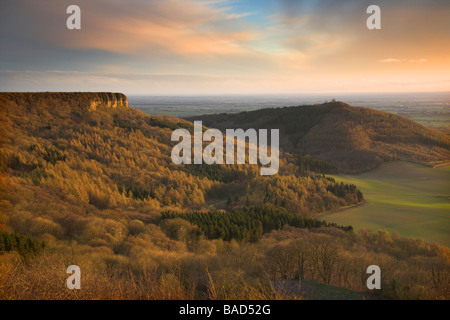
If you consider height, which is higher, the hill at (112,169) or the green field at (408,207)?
the hill at (112,169)

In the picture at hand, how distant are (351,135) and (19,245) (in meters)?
75.3

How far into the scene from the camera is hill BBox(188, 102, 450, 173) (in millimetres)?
61156

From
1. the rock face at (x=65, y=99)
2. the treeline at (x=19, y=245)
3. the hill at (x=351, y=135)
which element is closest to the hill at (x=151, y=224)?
the treeline at (x=19, y=245)

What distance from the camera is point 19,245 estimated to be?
1068 cm

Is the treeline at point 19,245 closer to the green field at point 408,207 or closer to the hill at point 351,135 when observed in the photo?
the green field at point 408,207

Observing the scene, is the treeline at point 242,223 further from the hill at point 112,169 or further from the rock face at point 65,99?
the rock face at point 65,99

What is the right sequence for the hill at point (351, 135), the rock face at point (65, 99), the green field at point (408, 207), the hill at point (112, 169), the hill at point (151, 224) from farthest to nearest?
the hill at point (351, 135) → the rock face at point (65, 99) → the hill at point (112, 169) → the green field at point (408, 207) → the hill at point (151, 224)

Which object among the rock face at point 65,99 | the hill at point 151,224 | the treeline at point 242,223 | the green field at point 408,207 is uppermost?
the rock face at point 65,99

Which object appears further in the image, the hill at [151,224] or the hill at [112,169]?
the hill at [112,169]

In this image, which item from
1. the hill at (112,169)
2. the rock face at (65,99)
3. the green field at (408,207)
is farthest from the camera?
the rock face at (65,99)

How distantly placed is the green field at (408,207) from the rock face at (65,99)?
39.2 metres

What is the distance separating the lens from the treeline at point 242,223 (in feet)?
59.4

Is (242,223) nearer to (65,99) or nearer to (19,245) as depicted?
(19,245)
